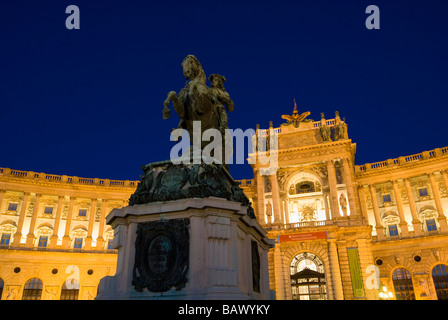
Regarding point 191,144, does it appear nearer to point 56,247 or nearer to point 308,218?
point 308,218

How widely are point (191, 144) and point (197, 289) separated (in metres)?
3.77

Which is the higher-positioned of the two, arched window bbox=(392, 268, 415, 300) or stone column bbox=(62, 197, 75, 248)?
stone column bbox=(62, 197, 75, 248)

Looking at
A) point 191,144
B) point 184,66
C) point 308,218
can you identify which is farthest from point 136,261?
point 308,218

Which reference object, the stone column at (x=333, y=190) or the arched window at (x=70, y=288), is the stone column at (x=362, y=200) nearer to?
the stone column at (x=333, y=190)

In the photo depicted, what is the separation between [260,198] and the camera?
119ft

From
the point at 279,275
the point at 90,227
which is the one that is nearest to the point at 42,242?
the point at 90,227

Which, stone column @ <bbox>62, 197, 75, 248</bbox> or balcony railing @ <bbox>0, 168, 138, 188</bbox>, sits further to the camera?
balcony railing @ <bbox>0, 168, 138, 188</bbox>

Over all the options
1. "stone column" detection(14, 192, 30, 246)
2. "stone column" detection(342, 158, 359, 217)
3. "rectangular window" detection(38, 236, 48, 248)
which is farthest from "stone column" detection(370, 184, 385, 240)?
"stone column" detection(14, 192, 30, 246)

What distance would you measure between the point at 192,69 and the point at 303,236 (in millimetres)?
26581

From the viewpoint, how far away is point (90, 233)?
127 feet

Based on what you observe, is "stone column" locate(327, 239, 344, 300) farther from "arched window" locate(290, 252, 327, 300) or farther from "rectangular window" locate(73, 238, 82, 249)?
"rectangular window" locate(73, 238, 82, 249)

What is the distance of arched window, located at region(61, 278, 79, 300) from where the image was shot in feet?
117

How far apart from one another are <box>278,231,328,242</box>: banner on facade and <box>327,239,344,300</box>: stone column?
750 millimetres
